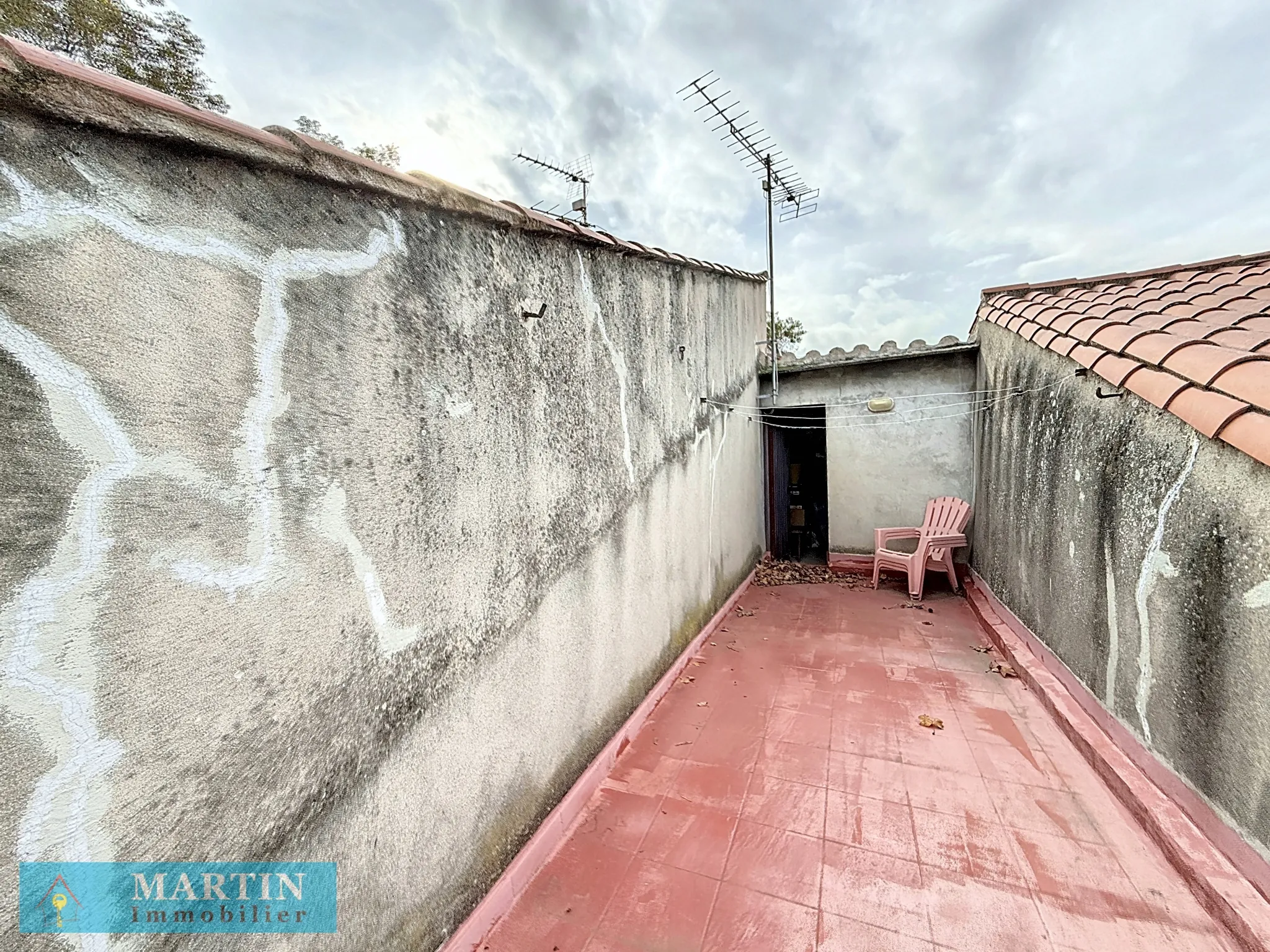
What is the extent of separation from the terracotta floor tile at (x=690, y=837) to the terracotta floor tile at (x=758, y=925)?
0.13 m

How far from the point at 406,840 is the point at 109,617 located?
1028 mm

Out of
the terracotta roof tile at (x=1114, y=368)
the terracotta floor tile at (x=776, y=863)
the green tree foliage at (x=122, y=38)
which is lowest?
the terracotta floor tile at (x=776, y=863)

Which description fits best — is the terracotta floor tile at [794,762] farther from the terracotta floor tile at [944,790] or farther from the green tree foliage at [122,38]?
the green tree foliage at [122,38]

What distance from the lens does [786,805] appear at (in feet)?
7.64

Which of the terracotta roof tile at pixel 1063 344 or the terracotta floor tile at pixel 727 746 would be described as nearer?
the terracotta floor tile at pixel 727 746

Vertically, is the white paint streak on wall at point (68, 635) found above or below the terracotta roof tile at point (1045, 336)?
below

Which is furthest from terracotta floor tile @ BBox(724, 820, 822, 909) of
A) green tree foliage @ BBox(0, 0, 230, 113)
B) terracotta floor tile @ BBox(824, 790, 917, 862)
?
green tree foliage @ BBox(0, 0, 230, 113)

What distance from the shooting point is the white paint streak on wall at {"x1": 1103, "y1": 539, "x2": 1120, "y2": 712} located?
2.49 m

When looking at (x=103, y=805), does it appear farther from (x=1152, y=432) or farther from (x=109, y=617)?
(x=1152, y=432)

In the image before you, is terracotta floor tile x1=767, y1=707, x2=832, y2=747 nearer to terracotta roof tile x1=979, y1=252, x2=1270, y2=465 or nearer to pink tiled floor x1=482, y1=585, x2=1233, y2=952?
pink tiled floor x1=482, y1=585, x2=1233, y2=952

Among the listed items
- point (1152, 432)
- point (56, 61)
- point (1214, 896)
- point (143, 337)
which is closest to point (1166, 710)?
point (1214, 896)

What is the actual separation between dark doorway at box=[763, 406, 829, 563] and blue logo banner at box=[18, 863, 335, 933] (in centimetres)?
615

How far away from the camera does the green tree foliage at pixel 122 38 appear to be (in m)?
5.17

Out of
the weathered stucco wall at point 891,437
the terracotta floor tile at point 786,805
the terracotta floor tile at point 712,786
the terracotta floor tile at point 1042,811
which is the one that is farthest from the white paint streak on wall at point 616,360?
the weathered stucco wall at point 891,437
